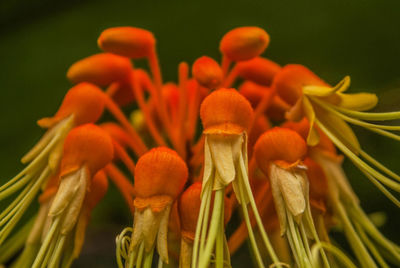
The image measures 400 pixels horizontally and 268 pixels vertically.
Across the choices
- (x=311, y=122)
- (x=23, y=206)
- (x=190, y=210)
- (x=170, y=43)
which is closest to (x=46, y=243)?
(x=23, y=206)

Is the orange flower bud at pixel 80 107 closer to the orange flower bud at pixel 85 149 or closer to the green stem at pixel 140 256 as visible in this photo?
the orange flower bud at pixel 85 149

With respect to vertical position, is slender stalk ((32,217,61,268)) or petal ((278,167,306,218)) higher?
petal ((278,167,306,218))

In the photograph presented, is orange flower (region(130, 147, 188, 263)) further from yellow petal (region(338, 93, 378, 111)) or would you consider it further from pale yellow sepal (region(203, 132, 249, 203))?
yellow petal (region(338, 93, 378, 111))

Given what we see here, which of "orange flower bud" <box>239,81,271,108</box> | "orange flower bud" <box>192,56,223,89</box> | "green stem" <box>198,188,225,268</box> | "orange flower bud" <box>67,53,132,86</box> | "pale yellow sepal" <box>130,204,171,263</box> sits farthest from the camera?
"orange flower bud" <box>239,81,271,108</box>

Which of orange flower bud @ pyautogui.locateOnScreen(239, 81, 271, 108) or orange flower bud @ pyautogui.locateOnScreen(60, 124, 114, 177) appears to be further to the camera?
orange flower bud @ pyautogui.locateOnScreen(239, 81, 271, 108)

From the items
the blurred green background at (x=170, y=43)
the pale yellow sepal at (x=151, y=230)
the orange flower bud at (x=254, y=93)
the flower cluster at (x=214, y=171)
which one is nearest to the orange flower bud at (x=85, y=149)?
the flower cluster at (x=214, y=171)

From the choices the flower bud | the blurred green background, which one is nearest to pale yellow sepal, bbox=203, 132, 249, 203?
the flower bud

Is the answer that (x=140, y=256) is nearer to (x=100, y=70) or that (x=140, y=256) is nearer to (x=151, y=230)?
(x=151, y=230)
